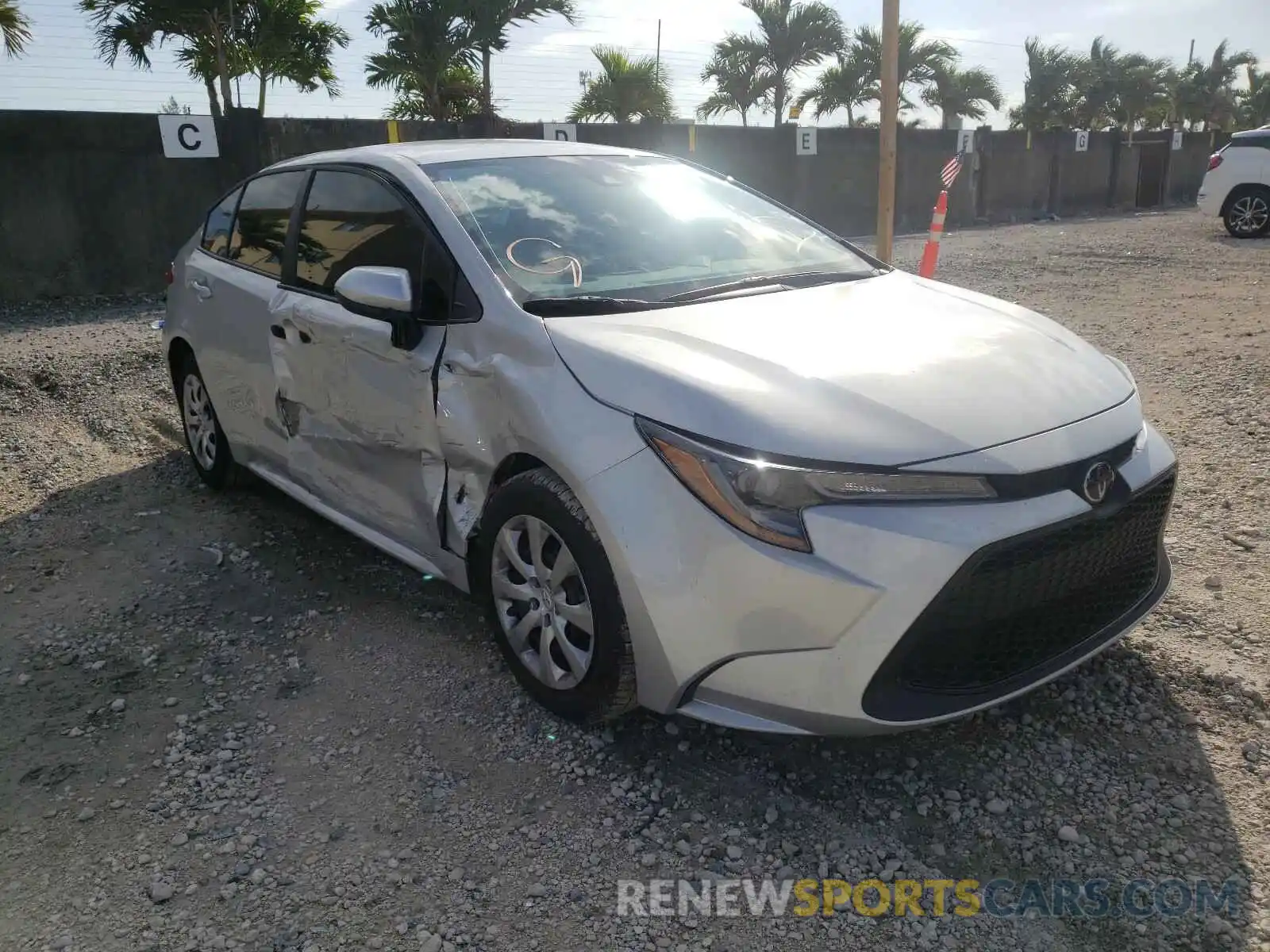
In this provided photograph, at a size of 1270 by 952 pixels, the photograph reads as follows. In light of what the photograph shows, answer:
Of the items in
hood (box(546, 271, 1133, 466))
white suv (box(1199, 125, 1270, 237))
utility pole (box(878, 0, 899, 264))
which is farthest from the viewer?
white suv (box(1199, 125, 1270, 237))

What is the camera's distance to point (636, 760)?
8.95 feet

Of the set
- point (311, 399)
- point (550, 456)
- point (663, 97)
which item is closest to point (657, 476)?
point (550, 456)

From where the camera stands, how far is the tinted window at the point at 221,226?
15.2ft

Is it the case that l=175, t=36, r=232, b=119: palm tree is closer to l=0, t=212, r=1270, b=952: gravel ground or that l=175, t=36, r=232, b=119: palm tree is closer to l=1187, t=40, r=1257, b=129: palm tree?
l=0, t=212, r=1270, b=952: gravel ground

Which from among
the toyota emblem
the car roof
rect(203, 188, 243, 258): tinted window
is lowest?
the toyota emblem

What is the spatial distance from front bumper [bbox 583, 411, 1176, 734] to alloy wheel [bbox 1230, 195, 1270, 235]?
14.6 metres

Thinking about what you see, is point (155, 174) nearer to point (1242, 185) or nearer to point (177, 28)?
point (177, 28)

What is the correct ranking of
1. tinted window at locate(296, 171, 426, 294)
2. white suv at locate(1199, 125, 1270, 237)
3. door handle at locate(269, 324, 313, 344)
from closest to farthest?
tinted window at locate(296, 171, 426, 294), door handle at locate(269, 324, 313, 344), white suv at locate(1199, 125, 1270, 237)

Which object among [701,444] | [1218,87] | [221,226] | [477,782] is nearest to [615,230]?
[701,444]

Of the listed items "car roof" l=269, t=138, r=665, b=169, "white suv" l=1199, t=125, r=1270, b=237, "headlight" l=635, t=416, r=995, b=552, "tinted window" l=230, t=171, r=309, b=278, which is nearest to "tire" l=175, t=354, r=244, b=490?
"tinted window" l=230, t=171, r=309, b=278

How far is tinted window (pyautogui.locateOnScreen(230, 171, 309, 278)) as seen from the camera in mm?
4070

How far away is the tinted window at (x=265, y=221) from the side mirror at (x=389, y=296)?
1.05 meters

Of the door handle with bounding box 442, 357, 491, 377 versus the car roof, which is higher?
the car roof

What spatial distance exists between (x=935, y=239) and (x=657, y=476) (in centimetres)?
587
